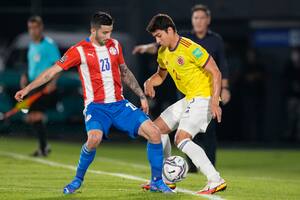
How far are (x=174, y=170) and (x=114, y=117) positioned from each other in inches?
33.7

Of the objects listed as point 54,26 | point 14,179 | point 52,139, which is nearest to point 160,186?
point 14,179

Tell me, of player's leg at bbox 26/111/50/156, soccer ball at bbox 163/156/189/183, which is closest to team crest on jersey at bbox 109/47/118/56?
soccer ball at bbox 163/156/189/183

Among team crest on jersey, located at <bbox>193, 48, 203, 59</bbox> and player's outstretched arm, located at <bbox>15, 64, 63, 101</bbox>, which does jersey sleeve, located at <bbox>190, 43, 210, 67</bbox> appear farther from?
player's outstretched arm, located at <bbox>15, 64, 63, 101</bbox>

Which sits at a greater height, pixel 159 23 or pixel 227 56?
pixel 159 23

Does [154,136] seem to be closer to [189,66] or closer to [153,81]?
[189,66]

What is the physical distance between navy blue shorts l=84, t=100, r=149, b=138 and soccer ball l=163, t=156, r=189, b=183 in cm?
56

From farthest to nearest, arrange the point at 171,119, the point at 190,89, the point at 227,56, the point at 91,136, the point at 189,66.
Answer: the point at 227,56 → the point at 171,119 → the point at 190,89 → the point at 189,66 → the point at 91,136

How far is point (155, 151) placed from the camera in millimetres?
12062

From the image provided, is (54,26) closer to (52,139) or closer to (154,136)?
(52,139)

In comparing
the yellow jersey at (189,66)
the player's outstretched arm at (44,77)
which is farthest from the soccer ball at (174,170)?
the player's outstretched arm at (44,77)

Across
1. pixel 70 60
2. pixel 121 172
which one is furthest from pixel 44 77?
pixel 121 172

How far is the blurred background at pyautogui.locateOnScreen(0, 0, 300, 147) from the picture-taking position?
24.0 metres

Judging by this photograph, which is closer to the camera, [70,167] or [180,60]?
[180,60]

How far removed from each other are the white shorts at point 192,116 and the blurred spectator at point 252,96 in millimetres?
11486
